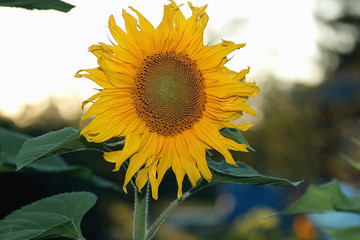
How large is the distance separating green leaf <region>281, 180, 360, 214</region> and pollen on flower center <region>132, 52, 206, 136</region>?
1.27ft

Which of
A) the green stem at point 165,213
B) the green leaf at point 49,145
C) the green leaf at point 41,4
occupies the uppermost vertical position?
the green leaf at point 41,4

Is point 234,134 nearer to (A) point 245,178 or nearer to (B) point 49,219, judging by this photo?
(A) point 245,178

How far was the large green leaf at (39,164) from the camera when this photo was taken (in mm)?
1223

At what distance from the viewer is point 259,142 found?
14266 mm

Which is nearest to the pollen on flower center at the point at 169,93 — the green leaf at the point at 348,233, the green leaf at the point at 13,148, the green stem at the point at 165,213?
the green stem at the point at 165,213

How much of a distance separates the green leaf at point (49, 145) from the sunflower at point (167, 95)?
5 cm

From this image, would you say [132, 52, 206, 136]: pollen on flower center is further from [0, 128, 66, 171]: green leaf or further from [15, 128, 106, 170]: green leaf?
[0, 128, 66, 171]: green leaf

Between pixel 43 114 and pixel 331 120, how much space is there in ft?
31.5

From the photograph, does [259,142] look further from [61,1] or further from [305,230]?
[61,1]

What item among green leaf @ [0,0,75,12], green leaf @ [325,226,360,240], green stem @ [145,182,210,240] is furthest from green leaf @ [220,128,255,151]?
green leaf @ [325,226,360,240]

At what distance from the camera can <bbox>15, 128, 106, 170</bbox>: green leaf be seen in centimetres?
85

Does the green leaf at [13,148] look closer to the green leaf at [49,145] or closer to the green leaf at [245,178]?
the green leaf at [49,145]

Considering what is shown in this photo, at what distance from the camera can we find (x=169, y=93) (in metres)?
1.08

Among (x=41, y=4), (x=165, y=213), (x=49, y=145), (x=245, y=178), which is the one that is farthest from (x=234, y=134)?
(x=41, y=4)
